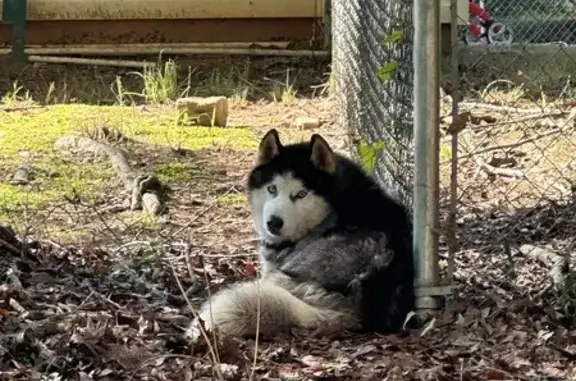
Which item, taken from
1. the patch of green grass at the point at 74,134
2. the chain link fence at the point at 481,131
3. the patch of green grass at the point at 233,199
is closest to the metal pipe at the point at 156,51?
the patch of green grass at the point at 74,134

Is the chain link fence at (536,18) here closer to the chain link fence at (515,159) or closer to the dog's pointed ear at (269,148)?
the chain link fence at (515,159)

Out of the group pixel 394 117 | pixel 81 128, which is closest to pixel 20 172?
pixel 81 128

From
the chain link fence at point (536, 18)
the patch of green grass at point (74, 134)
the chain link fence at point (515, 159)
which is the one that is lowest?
the patch of green grass at point (74, 134)

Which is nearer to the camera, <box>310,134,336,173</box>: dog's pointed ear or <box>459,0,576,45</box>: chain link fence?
<box>310,134,336,173</box>: dog's pointed ear

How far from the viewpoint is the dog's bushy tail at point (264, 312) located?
3816 millimetres

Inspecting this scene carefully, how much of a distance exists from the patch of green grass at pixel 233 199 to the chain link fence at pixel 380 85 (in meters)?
0.81

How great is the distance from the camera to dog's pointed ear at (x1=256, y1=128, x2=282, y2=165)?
186 inches

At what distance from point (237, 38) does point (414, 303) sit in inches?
281

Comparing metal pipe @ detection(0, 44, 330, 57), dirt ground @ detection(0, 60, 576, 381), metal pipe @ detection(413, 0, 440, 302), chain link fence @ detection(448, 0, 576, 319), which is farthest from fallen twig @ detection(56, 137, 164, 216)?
metal pipe @ detection(0, 44, 330, 57)

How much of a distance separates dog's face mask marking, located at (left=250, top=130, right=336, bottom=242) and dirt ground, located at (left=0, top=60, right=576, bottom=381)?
0.40 metres

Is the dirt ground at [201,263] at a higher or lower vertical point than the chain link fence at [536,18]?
lower

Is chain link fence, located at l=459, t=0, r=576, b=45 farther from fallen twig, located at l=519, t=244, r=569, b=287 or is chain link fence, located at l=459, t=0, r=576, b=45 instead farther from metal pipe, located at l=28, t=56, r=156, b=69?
fallen twig, located at l=519, t=244, r=569, b=287

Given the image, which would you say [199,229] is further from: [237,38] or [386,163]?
[237,38]

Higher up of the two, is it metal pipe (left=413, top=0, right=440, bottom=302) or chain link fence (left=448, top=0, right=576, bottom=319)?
metal pipe (left=413, top=0, right=440, bottom=302)
